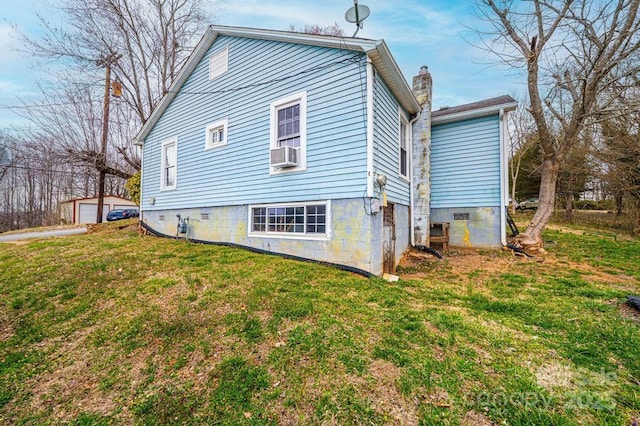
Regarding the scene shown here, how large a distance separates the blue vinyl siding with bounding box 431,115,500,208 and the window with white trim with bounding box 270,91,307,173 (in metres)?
5.22

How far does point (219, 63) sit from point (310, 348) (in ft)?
28.8

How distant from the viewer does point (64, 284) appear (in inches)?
205

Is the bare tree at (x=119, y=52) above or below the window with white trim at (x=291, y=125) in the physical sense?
above

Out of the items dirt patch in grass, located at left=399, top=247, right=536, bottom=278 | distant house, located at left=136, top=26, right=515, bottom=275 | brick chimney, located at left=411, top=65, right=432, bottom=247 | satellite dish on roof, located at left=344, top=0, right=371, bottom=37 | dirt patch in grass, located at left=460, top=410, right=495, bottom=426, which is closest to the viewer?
dirt patch in grass, located at left=460, top=410, right=495, bottom=426

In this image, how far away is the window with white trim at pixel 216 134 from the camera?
8.16 metres

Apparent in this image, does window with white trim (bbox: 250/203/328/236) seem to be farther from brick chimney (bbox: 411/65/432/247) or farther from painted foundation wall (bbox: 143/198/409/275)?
brick chimney (bbox: 411/65/432/247)

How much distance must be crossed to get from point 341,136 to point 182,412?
515 centimetres

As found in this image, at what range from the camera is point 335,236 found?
584 centimetres

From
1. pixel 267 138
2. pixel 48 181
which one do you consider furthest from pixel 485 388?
pixel 48 181

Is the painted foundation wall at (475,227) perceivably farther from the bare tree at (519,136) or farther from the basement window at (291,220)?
the bare tree at (519,136)

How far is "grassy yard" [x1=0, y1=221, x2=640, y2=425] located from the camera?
7.79 feet

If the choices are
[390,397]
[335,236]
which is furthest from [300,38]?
[390,397]

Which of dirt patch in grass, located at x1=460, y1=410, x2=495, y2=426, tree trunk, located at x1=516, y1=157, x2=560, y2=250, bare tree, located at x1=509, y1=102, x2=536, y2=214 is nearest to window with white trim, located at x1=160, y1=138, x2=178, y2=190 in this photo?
dirt patch in grass, located at x1=460, y1=410, x2=495, y2=426

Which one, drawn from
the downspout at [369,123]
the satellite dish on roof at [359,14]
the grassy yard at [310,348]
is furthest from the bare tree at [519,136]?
the downspout at [369,123]
